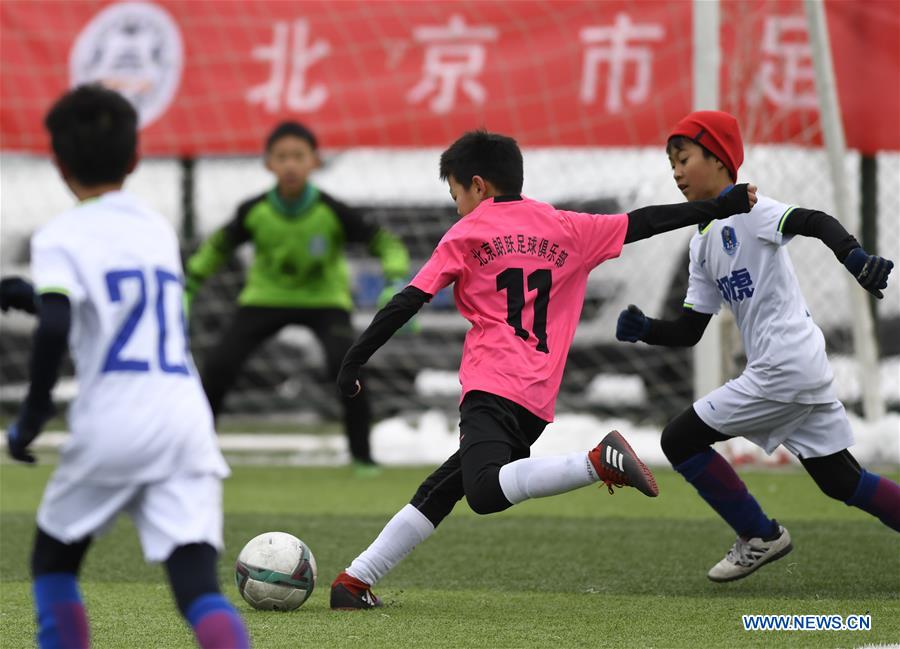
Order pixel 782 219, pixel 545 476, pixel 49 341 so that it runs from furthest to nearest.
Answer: pixel 782 219 → pixel 545 476 → pixel 49 341

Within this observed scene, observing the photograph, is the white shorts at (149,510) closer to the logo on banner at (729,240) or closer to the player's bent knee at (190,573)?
the player's bent knee at (190,573)

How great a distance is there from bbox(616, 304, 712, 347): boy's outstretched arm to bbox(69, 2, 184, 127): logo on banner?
248 inches

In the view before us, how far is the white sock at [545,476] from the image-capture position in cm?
416

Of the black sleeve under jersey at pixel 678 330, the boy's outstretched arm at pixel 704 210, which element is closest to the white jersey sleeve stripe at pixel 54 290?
the boy's outstretched arm at pixel 704 210

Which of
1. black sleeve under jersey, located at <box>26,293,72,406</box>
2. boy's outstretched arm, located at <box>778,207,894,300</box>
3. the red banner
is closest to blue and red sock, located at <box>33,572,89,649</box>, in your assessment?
black sleeve under jersey, located at <box>26,293,72,406</box>

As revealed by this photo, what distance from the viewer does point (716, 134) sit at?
488 centimetres

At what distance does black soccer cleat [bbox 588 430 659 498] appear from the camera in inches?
157

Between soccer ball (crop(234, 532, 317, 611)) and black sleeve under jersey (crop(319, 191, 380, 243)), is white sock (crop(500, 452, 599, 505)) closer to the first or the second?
soccer ball (crop(234, 532, 317, 611))

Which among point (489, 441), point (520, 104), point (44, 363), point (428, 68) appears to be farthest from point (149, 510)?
point (428, 68)

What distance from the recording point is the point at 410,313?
440 cm

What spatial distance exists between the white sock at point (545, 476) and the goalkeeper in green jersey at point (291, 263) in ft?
14.1

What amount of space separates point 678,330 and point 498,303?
842mm

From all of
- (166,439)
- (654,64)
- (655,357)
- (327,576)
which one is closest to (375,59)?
(654,64)

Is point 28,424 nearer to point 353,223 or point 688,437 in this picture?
point 688,437
